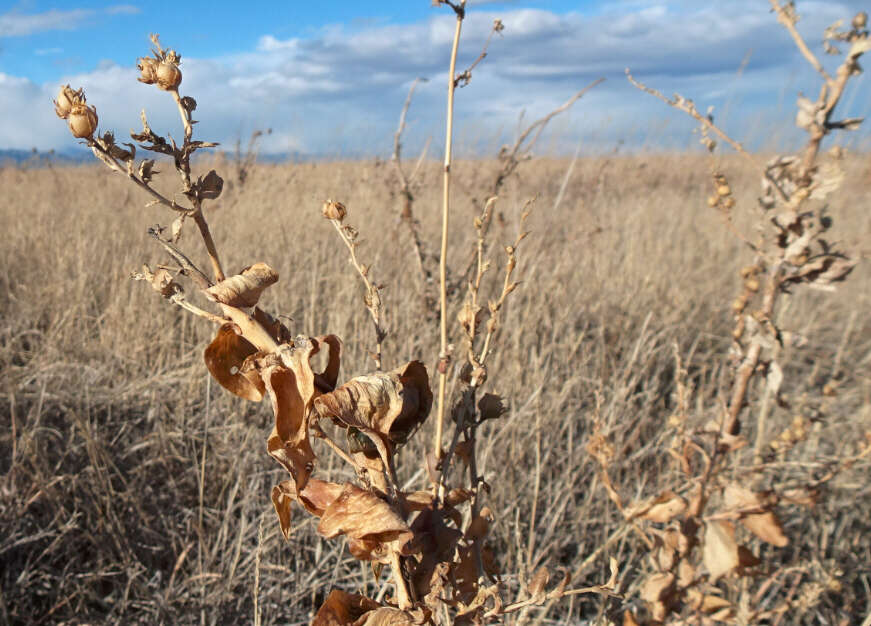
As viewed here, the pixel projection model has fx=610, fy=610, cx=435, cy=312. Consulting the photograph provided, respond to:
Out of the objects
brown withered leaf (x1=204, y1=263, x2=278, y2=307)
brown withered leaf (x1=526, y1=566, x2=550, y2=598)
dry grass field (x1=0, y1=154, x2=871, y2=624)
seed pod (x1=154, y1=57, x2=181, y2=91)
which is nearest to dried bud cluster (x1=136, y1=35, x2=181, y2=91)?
seed pod (x1=154, y1=57, x2=181, y2=91)

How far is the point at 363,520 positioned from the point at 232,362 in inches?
6.6

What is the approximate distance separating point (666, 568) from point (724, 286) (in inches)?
111

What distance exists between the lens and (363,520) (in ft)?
1.53

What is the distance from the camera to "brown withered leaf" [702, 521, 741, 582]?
1.02 metres

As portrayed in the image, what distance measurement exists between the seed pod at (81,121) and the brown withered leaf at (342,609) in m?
0.39

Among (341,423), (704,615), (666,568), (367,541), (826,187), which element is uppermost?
(826,187)

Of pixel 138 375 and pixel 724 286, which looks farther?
pixel 724 286

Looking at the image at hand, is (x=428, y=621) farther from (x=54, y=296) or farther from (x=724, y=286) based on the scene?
(x=724, y=286)

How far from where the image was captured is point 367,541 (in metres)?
0.51

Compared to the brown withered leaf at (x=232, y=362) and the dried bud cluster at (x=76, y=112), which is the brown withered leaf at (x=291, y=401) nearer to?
the brown withered leaf at (x=232, y=362)

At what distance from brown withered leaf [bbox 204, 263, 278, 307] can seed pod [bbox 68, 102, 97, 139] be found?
0.13 m

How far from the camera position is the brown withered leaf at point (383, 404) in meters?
0.44

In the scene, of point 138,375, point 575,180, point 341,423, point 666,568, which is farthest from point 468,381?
point 575,180

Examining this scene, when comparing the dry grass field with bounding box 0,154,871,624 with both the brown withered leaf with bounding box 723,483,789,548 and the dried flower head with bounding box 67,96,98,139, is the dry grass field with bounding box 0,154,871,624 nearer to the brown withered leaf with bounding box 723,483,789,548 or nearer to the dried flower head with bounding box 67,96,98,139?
the brown withered leaf with bounding box 723,483,789,548
